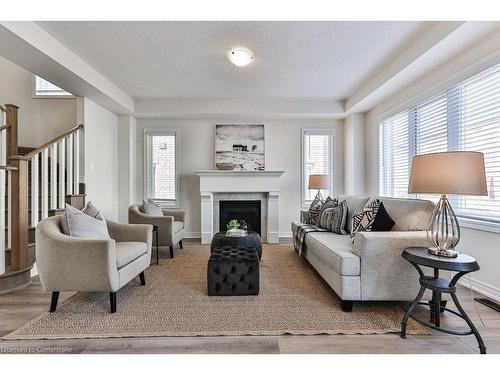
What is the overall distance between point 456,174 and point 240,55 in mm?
2463

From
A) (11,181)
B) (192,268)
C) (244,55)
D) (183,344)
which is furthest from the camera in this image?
(192,268)

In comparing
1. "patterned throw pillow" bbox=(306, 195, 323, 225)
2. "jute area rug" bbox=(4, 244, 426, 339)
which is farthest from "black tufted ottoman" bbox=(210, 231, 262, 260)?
"patterned throw pillow" bbox=(306, 195, 323, 225)

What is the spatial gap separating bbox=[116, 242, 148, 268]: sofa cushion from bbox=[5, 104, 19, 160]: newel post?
188 centimetres

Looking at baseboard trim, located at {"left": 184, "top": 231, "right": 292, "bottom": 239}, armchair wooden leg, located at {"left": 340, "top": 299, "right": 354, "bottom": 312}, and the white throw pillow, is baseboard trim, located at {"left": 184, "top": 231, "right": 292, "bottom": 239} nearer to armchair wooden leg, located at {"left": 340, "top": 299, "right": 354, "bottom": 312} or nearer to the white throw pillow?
the white throw pillow

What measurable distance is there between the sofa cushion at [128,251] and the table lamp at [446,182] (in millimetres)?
2482

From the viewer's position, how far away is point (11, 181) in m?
2.83

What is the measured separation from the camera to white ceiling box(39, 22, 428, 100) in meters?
2.67

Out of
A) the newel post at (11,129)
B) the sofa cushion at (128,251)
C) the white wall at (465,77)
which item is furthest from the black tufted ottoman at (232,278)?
the newel post at (11,129)

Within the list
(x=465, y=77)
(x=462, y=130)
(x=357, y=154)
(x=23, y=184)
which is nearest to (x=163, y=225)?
(x=23, y=184)

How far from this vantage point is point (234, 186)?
5.11 m

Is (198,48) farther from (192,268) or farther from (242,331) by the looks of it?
(242,331)

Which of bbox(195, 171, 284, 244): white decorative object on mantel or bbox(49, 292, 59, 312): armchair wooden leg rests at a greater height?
bbox(195, 171, 284, 244): white decorative object on mantel
